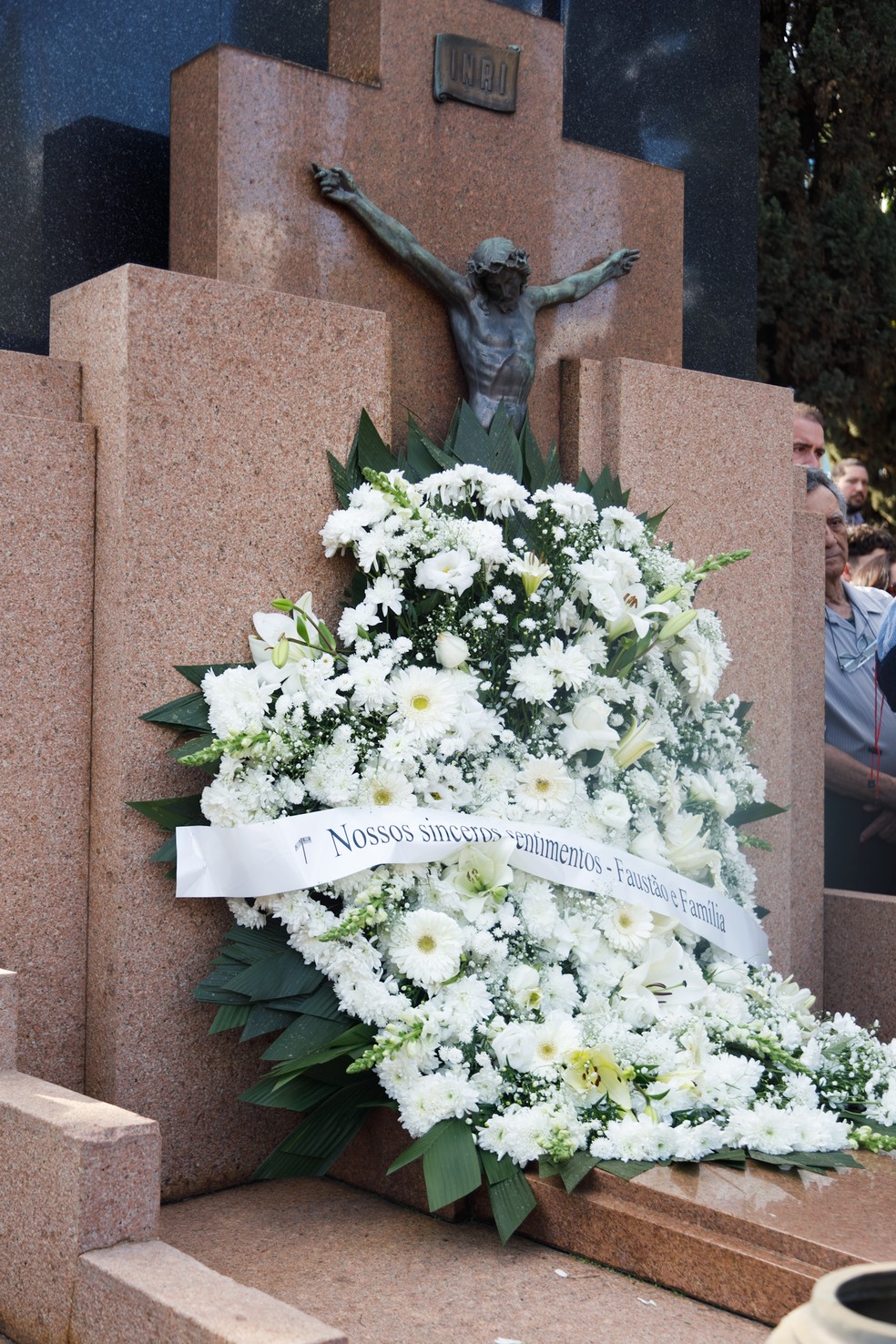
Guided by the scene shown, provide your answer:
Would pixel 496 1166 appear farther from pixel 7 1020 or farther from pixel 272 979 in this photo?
pixel 7 1020

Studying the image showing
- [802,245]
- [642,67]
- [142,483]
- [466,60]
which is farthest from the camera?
[802,245]

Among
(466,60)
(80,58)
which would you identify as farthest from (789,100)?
(80,58)

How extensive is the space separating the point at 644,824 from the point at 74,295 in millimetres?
1854

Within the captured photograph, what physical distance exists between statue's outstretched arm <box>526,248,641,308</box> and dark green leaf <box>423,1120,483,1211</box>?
2295 millimetres

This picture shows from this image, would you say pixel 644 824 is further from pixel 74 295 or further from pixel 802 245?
pixel 802 245

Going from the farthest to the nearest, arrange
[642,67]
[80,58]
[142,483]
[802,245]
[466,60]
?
[802,245] → [642,67] → [466,60] → [80,58] → [142,483]

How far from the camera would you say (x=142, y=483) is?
3.19 meters

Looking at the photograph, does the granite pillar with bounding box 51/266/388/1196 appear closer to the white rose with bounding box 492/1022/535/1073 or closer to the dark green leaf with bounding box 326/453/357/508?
the dark green leaf with bounding box 326/453/357/508

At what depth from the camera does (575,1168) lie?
2.76m

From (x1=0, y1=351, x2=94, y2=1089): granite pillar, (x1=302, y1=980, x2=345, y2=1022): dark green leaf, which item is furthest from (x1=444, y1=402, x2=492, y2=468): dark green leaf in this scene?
(x1=302, y1=980, x2=345, y2=1022): dark green leaf

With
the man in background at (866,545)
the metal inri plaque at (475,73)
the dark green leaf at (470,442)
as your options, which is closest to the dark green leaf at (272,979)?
the dark green leaf at (470,442)

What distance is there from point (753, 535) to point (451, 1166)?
2392 millimetres

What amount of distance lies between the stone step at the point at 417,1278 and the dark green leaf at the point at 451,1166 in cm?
16

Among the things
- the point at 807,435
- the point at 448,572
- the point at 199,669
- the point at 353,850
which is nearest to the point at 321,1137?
the point at 353,850
